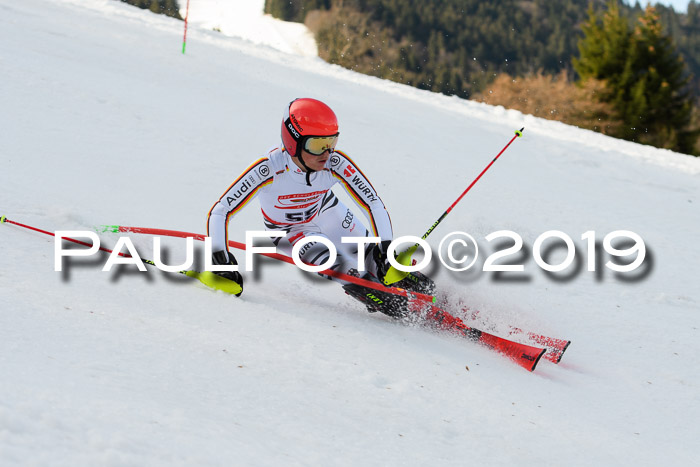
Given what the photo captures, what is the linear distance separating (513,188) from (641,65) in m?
15.9

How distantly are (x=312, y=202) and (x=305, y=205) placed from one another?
52 mm

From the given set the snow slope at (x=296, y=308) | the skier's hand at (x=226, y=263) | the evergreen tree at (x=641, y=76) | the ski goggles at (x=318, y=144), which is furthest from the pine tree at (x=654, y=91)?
the skier's hand at (x=226, y=263)

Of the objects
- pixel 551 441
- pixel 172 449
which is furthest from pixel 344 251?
pixel 172 449

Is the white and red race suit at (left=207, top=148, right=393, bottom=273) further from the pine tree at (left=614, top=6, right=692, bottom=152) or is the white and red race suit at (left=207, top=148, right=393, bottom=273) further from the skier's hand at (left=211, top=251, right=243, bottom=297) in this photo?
the pine tree at (left=614, top=6, right=692, bottom=152)

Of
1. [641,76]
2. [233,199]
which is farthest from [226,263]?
[641,76]

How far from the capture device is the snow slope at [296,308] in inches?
79.1

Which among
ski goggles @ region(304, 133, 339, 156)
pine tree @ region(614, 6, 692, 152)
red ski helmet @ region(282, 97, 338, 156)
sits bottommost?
pine tree @ region(614, 6, 692, 152)

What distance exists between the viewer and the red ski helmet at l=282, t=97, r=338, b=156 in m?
3.76

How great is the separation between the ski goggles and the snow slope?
0.93 meters

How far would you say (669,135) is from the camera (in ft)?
65.5

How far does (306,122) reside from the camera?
3.75 m

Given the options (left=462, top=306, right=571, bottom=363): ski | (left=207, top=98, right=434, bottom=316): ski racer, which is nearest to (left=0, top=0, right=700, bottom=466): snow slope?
(left=462, top=306, right=571, bottom=363): ski

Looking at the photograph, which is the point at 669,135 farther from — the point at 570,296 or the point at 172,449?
the point at 172,449

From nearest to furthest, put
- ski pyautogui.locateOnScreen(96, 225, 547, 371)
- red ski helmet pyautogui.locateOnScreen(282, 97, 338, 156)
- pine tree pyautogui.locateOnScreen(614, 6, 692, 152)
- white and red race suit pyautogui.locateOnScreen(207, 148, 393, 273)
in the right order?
ski pyautogui.locateOnScreen(96, 225, 547, 371) → red ski helmet pyautogui.locateOnScreen(282, 97, 338, 156) → white and red race suit pyautogui.locateOnScreen(207, 148, 393, 273) → pine tree pyautogui.locateOnScreen(614, 6, 692, 152)
